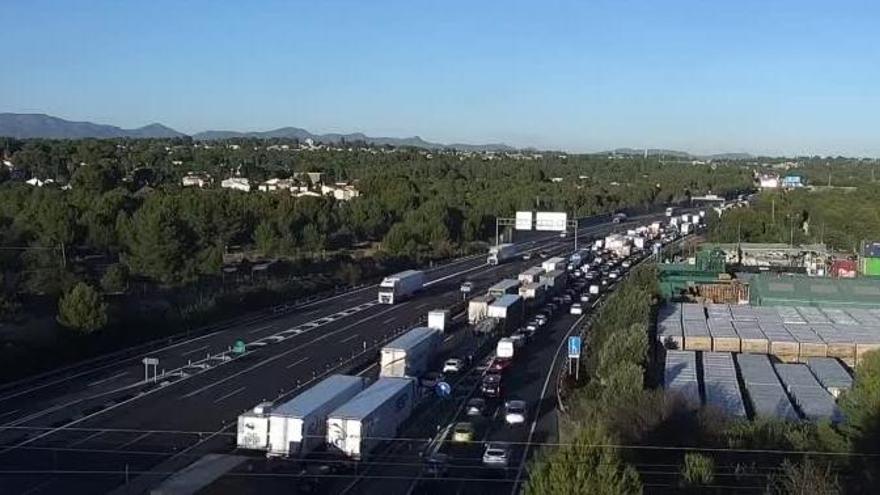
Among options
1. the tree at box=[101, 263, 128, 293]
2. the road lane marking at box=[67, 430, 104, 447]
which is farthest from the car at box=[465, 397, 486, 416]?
the tree at box=[101, 263, 128, 293]

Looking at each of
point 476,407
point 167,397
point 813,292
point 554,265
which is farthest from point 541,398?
point 554,265

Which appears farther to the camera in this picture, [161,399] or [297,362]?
[297,362]

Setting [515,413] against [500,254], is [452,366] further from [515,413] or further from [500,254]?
[500,254]

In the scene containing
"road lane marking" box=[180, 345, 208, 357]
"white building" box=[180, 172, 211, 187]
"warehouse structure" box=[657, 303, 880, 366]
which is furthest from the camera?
"white building" box=[180, 172, 211, 187]

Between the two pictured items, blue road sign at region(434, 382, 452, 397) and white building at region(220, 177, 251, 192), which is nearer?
blue road sign at region(434, 382, 452, 397)

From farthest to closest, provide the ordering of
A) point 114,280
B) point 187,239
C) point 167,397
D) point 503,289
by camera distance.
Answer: point 187,239, point 503,289, point 114,280, point 167,397

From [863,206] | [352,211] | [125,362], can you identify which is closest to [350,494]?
[125,362]

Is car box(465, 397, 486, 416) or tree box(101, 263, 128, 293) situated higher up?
tree box(101, 263, 128, 293)

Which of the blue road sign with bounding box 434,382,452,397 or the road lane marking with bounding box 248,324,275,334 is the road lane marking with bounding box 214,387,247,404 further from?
the road lane marking with bounding box 248,324,275,334

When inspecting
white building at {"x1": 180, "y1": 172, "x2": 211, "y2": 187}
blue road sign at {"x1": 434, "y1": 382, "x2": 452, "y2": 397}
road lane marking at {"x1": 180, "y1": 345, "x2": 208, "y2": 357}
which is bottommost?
road lane marking at {"x1": 180, "y1": 345, "x2": 208, "y2": 357}
